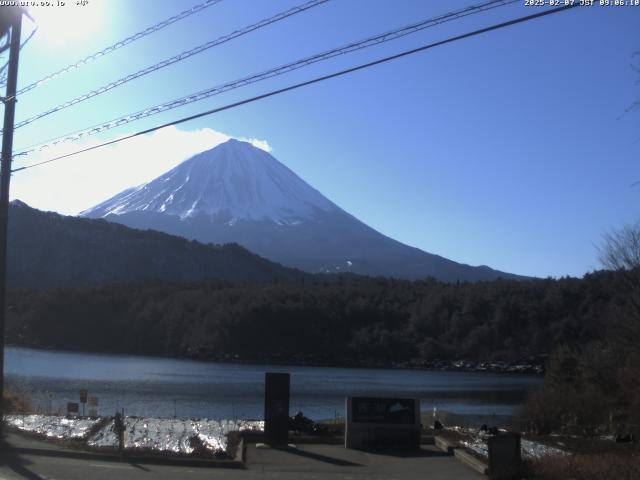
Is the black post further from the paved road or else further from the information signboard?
the information signboard

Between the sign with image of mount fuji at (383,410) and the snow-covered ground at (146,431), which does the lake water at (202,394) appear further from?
the sign with image of mount fuji at (383,410)

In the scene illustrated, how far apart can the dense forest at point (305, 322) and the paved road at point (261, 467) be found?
92.4 metres

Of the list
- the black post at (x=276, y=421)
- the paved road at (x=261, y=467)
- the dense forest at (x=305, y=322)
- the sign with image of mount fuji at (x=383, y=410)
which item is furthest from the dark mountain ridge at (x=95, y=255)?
the paved road at (x=261, y=467)

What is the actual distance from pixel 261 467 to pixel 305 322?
106 m

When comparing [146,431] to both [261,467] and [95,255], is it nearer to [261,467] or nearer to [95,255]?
[261,467]

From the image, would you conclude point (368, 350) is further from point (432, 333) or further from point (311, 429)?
point (311, 429)

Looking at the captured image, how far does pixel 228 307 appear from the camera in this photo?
12231cm

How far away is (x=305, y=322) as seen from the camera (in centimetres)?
12131

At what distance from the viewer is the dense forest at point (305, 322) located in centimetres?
11312

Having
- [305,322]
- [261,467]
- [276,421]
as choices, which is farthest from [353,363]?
[261,467]

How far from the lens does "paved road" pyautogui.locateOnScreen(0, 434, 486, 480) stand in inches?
553

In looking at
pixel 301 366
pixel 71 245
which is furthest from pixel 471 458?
pixel 71 245

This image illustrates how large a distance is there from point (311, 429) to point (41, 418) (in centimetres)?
671

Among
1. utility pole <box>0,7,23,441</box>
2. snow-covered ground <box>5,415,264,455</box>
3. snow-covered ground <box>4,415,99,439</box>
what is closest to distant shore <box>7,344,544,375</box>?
Answer: snow-covered ground <box>5,415,264,455</box>
